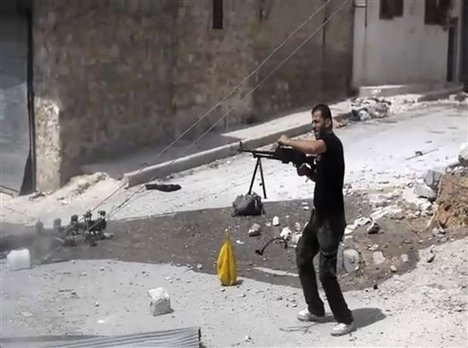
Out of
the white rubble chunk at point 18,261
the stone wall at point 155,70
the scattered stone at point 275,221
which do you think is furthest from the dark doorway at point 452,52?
the white rubble chunk at point 18,261

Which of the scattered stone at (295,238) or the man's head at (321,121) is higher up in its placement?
the man's head at (321,121)

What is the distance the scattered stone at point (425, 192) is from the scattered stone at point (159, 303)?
339 cm

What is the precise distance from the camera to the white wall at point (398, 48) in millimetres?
16766

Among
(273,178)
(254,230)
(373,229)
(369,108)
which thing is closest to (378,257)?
(373,229)

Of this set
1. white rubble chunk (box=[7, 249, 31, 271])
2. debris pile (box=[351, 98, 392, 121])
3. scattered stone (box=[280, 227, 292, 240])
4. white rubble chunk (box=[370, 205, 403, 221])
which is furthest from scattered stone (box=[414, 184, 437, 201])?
debris pile (box=[351, 98, 392, 121])

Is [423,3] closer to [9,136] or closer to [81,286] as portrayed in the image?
[9,136]

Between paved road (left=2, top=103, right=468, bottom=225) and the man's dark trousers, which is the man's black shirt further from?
paved road (left=2, top=103, right=468, bottom=225)

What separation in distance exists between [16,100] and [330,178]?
266 inches

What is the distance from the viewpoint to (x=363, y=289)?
7.02 m

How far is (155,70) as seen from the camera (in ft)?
42.0

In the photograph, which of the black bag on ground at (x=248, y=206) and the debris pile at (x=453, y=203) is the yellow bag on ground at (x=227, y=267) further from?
the debris pile at (x=453, y=203)

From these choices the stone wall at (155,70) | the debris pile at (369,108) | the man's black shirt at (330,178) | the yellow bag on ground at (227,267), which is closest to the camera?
the man's black shirt at (330,178)

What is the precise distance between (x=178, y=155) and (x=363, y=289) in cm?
562

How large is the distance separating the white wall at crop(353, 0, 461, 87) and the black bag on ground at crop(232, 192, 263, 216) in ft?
26.0
